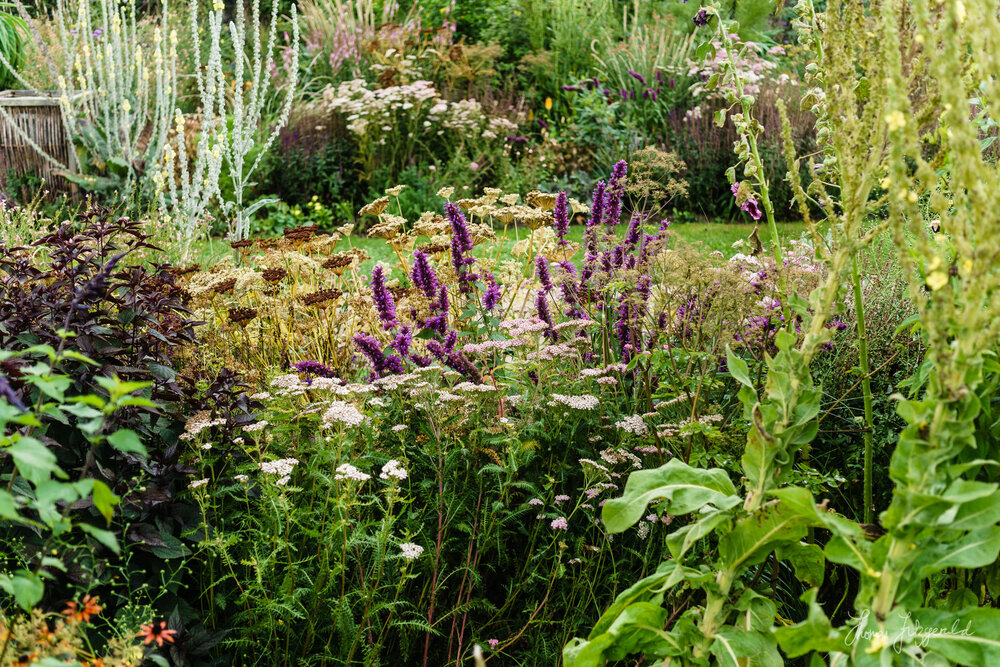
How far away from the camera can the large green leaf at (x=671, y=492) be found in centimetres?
159

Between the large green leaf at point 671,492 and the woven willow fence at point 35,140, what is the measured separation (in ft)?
22.7

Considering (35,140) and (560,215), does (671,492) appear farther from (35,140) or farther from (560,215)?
(35,140)

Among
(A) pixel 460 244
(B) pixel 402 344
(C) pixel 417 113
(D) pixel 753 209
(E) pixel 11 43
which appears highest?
(E) pixel 11 43

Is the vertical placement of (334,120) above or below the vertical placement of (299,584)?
above

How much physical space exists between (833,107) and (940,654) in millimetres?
997

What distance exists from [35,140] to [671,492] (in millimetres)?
7658

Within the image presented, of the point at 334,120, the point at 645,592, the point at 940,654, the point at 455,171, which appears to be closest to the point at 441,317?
the point at 645,592

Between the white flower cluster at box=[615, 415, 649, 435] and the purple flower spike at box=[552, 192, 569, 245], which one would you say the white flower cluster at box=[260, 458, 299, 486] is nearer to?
the white flower cluster at box=[615, 415, 649, 435]

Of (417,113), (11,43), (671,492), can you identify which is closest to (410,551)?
(671,492)

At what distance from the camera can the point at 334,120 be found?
9.35m

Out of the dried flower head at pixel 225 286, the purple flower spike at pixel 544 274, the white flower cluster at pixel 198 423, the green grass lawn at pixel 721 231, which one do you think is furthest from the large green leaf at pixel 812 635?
the green grass lawn at pixel 721 231

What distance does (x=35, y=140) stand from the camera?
743cm

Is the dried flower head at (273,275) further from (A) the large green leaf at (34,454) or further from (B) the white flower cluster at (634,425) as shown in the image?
(A) the large green leaf at (34,454)

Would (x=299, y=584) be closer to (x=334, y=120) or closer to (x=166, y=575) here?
(x=166, y=575)
